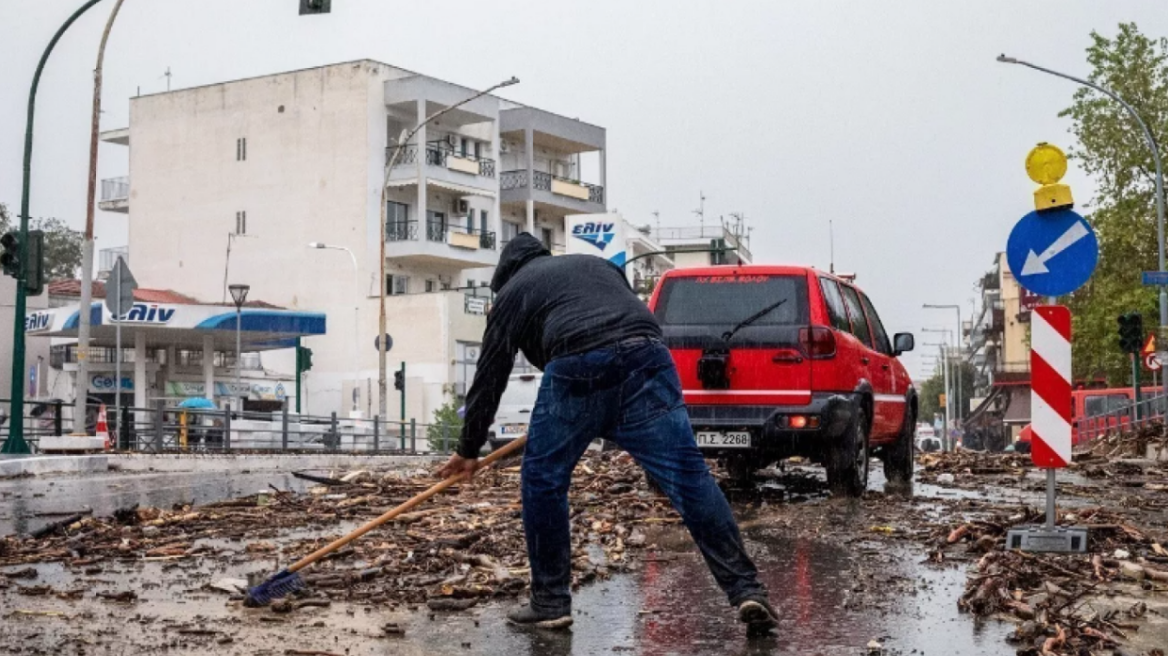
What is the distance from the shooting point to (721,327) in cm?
1195

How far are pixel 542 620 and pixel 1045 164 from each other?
15.5 ft

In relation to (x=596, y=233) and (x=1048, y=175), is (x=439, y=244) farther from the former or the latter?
(x=1048, y=175)

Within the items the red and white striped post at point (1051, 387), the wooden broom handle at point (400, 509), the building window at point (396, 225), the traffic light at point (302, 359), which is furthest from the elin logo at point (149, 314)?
the wooden broom handle at point (400, 509)

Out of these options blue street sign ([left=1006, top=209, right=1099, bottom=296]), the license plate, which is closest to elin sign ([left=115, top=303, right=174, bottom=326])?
the license plate

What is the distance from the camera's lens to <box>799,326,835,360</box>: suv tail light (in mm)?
11703

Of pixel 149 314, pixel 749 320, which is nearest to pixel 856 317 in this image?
pixel 749 320

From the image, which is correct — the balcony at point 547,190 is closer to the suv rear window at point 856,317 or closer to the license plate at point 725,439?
the suv rear window at point 856,317

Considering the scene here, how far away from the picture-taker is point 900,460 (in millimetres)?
14789

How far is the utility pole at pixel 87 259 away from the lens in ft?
81.6

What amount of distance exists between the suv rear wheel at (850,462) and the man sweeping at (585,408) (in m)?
6.04

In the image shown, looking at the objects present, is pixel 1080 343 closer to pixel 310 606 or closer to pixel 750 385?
pixel 750 385

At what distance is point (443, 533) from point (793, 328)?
3824mm

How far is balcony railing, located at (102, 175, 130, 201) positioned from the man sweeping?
62.8 metres

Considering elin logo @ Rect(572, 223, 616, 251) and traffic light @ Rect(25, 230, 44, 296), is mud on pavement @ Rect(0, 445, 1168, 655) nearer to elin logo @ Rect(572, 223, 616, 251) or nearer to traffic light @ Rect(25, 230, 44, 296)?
elin logo @ Rect(572, 223, 616, 251)
